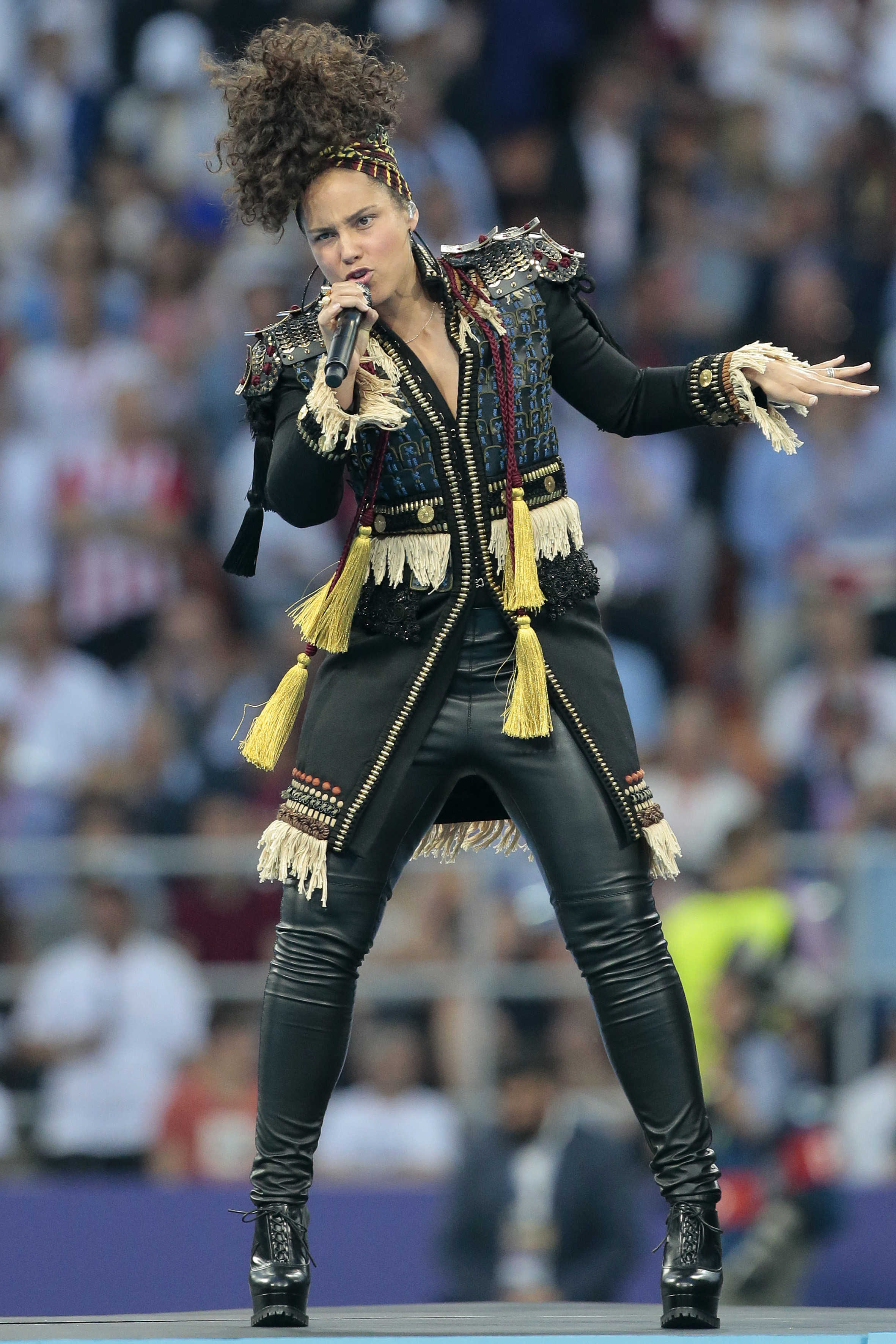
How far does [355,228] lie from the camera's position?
334 centimetres

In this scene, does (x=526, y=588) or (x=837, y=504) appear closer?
A: (x=526, y=588)

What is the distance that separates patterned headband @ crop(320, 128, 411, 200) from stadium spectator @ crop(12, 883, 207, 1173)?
12.3ft

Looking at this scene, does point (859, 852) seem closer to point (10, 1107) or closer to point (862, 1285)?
point (862, 1285)

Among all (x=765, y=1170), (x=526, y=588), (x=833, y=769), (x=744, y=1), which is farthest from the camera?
(x=744, y=1)

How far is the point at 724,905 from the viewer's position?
641 cm

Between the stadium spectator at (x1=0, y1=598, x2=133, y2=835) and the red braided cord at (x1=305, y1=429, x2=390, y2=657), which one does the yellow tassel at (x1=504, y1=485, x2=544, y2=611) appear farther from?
the stadium spectator at (x1=0, y1=598, x2=133, y2=835)

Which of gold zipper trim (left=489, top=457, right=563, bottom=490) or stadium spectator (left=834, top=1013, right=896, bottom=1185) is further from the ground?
gold zipper trim (left=489, top=457, right=563, bottom=490)

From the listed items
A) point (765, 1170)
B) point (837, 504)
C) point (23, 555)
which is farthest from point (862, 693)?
point (23, 555)

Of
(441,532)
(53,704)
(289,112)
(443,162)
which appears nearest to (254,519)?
(441,532)

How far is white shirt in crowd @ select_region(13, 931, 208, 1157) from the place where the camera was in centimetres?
654

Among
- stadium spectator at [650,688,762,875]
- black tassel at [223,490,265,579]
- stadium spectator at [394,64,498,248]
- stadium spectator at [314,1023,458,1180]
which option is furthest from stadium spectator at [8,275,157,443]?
black tassel at [223,490,265,579]

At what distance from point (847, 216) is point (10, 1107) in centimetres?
536

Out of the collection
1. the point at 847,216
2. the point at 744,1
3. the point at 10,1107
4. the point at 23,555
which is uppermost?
the point at 744,1

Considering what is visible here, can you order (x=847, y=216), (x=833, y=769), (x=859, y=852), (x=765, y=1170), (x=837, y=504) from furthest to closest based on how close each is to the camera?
(x=847, y=216) → (x=837, y=504) → (x=833, y=769) → (x=859, y=852) → (x=765, y=1170)
